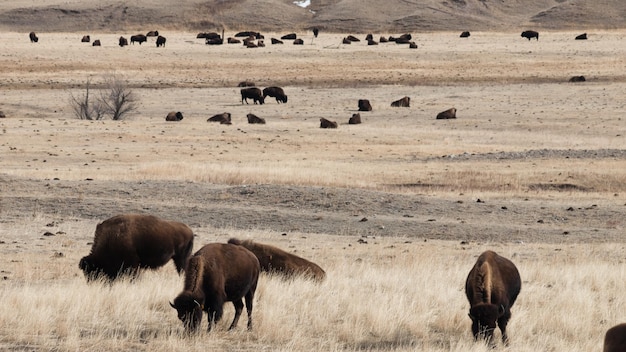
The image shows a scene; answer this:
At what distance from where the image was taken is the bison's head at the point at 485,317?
8906mm

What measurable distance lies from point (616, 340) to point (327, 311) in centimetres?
440

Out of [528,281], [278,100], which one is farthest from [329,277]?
[278,100]

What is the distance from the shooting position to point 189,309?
8883 mm

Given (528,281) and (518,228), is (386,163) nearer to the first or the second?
(518,228)

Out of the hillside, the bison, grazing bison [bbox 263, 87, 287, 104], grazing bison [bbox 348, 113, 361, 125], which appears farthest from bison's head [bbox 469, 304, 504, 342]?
the hillside

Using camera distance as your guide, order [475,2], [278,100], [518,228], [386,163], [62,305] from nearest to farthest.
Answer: [62,305]
[518,228]
[386,163]
[278,100]
[475,2]

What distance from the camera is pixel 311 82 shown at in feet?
204

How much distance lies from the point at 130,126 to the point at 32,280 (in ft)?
88.4

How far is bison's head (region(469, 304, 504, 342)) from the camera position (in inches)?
Answer: 351

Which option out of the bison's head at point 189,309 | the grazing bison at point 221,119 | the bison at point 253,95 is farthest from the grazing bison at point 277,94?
the bison's head at point 189,309

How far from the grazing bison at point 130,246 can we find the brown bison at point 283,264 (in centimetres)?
150

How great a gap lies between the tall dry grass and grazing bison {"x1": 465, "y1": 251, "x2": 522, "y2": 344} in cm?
21

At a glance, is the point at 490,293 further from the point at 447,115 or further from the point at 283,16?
the point at 283,16

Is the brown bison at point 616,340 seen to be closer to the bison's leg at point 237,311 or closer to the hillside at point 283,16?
the bison's leg at point 237,311
